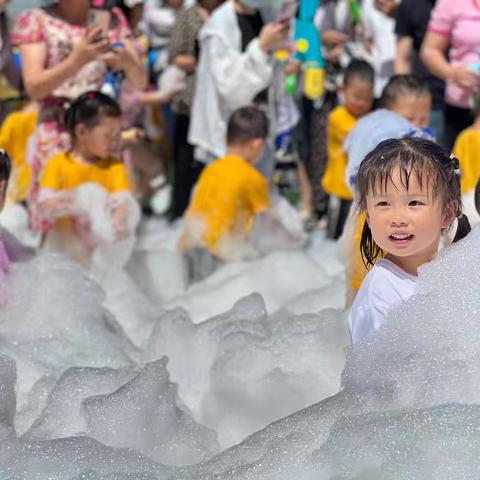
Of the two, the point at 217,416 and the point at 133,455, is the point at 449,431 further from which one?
the point at 217,416

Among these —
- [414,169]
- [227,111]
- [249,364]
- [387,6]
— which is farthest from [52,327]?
[387,6]

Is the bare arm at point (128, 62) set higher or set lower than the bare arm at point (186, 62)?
higher

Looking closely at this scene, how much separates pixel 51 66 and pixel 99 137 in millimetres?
379

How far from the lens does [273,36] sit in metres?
5.57

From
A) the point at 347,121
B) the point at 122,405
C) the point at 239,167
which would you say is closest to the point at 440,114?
the point at 347,121

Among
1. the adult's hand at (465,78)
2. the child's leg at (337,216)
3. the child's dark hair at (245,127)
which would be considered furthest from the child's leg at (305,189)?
the adult's hand at (465,78)

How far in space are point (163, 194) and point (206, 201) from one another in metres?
2.29

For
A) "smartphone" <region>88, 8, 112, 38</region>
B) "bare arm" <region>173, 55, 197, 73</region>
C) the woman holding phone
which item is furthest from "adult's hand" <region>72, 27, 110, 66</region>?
"bare arm" <region>173, 55, 197, 73</region>

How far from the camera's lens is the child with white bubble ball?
2623 mm

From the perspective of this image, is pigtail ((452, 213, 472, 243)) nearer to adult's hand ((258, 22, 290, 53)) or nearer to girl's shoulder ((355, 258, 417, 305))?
girl's shoulder ((355, 258, 417, 305))

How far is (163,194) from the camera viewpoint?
24.3ft

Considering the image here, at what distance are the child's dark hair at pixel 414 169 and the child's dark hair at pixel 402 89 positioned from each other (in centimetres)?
188

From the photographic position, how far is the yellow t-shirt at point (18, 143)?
218 inches

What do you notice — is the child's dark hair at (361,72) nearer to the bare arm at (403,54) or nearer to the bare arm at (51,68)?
the bare arm at (403,54)
